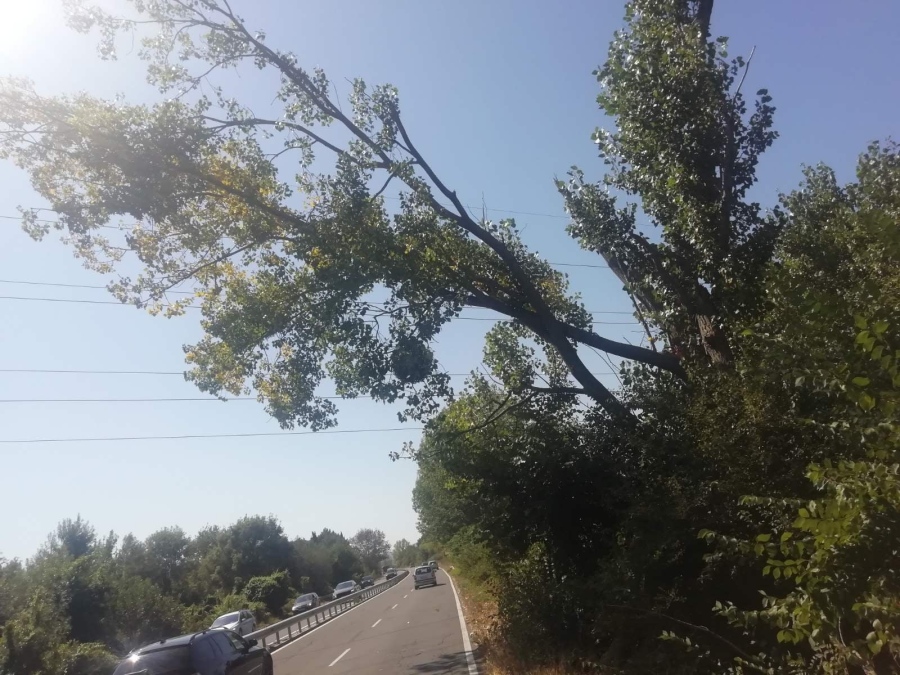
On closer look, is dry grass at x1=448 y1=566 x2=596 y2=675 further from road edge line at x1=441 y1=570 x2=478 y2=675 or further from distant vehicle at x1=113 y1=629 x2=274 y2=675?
distant vehicle at x1=113 y1=629 x2=274 y2=675

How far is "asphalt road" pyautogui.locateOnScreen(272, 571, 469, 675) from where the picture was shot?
14828 mm

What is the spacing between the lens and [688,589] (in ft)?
29.9

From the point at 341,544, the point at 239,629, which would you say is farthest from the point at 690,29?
the point at 341,544

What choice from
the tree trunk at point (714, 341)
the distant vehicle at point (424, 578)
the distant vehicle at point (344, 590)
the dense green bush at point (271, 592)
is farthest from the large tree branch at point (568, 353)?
the dense green bush at point (271, 592)

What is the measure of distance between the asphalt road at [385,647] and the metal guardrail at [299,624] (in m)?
0.68

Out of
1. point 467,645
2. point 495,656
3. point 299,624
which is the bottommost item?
point 495,656

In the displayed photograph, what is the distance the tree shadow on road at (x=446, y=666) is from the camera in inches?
524

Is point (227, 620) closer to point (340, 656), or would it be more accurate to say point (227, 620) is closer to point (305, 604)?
point (340, 656)

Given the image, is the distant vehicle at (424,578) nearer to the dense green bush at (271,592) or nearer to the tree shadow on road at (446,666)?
the dense green bush at (271,592)

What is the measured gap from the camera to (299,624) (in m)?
28.2

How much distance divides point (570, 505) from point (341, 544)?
102 m

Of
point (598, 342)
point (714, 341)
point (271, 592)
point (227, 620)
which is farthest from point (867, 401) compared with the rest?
point (271, 592)

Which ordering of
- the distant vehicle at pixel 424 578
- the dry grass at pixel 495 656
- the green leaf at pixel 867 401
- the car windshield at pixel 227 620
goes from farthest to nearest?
the distant vehicle at pixel 424 578
the car windshield at pixel 227 620
the dry grass at pixel 495 656
the green leaf at pixel 867 401

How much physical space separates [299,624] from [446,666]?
16.1 m
